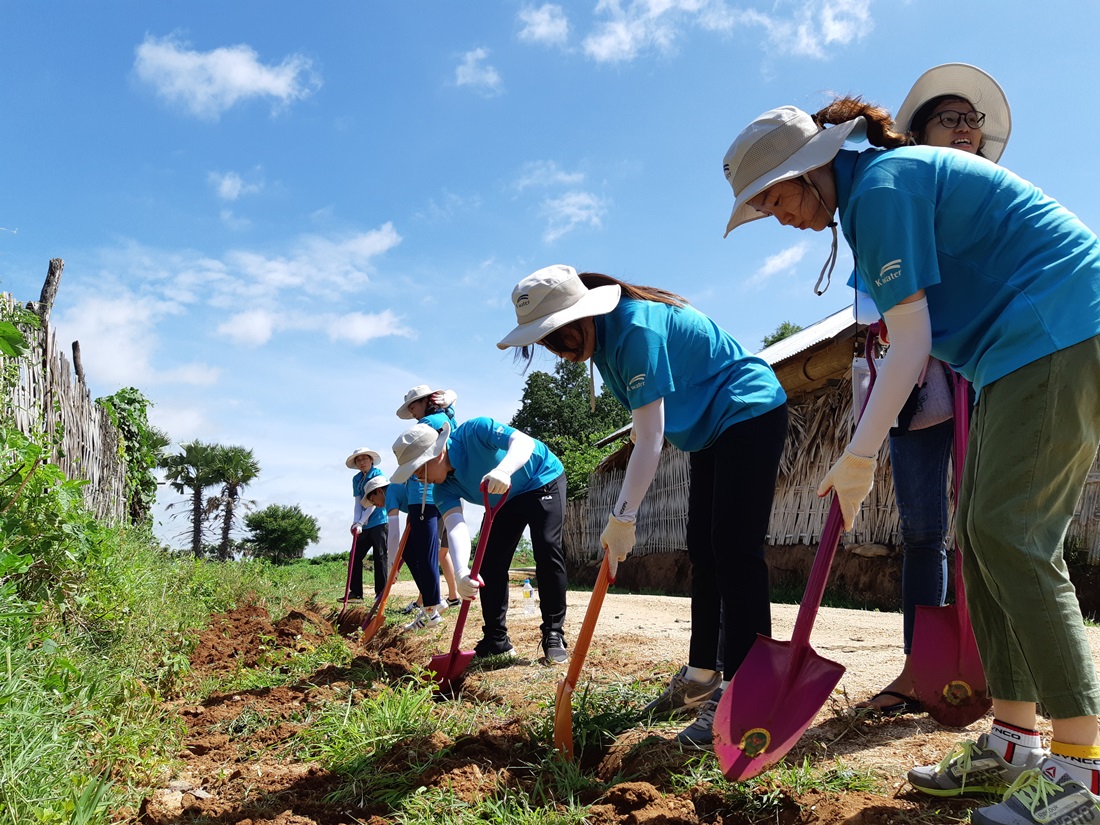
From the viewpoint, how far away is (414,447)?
5066 mm

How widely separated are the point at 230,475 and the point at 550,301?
81.2 feet

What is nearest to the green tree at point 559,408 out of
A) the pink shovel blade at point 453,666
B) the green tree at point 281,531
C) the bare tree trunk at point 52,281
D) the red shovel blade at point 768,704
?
the green tree at point 281,531

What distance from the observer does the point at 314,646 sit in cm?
498

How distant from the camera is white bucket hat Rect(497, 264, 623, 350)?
2.83 meters

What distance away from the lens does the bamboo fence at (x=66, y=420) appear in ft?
15.4

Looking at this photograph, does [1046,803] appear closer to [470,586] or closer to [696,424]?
[696,424]

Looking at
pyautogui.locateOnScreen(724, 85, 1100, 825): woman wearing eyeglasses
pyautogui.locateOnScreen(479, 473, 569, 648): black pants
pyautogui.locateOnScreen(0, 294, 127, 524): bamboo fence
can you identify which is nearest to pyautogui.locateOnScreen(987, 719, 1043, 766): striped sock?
pyautogui.locateOnScreen(724, 85, 1100, 825): woman wearing eyeglasses

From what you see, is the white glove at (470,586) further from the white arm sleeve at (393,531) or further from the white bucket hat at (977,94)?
the white arm sleeve at (393,531)

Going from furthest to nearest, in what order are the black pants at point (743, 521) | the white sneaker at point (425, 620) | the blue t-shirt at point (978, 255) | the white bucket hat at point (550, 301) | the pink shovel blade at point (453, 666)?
the white sneaker at point (425, 620), the pink shovel blade at point (453, 666), the white bucket hat at point (550, 301), the black pants at point (743, 521), the blue t-shirt at point (978, 255)

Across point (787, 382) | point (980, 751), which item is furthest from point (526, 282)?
point (787, 382)

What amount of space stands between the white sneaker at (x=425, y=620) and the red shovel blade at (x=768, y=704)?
4.24m

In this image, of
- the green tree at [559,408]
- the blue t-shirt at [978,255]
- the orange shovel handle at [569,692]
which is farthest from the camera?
the green tree at [559,408]

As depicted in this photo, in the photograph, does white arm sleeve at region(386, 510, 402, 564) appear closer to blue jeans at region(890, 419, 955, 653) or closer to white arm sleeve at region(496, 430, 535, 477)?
white arm sleeve at region(496, 430, 535, 477)

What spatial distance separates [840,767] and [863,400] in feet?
3.66
